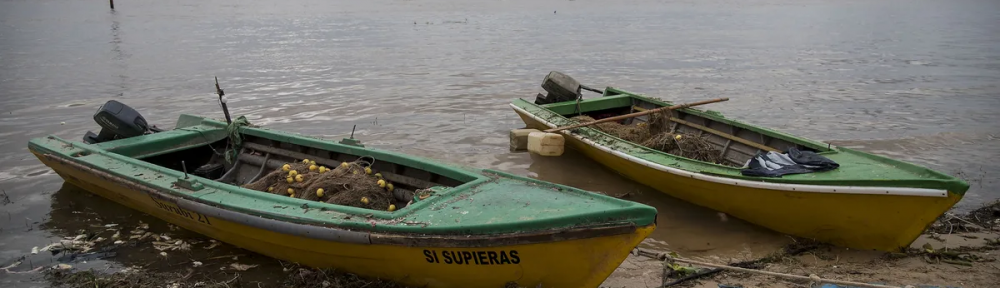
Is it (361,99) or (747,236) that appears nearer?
(747,236)

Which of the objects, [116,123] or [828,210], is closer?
[828,210]

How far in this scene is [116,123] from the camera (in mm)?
8336

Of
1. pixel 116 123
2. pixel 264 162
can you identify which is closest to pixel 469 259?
pixel 264 162

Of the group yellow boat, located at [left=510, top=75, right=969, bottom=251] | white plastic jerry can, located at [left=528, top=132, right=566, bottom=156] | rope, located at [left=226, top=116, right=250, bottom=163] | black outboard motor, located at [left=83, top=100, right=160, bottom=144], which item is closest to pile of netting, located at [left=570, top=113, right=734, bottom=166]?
yellow boat, located at [left=510, top=75, right=969, bottom=251]

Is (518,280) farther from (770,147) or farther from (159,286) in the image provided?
(770,147)

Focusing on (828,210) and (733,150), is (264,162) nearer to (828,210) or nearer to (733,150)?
(733,150)

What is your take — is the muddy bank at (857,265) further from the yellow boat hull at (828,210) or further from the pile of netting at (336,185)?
the pile of netting at (336,185)

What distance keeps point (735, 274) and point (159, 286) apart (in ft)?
16.7

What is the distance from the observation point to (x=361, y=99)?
52.4 feet

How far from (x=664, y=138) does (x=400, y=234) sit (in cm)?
458

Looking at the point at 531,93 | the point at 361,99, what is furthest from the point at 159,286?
the point at 531,93

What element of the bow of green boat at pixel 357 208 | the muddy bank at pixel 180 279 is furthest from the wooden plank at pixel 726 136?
the muddy bank at pixel 180 279

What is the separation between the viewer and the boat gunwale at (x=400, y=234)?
4.76 m

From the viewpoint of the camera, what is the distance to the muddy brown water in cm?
897
